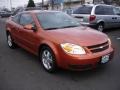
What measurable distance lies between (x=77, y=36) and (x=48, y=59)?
92 centimetres

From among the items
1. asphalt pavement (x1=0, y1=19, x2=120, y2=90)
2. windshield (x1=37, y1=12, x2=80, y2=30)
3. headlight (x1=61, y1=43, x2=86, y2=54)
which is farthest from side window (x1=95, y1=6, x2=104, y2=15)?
headlight (x1=61, y1=43, x2=86, y2=54)

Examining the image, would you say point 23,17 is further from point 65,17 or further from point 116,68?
point 116,68

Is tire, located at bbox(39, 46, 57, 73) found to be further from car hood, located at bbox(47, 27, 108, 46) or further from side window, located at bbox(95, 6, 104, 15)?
side window, located at bbox(95, 6, 104, 15)

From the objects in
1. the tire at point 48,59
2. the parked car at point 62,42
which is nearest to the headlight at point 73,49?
the parked car at point 62,42

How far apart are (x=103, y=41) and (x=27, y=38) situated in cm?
222

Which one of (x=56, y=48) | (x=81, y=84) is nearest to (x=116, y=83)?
(x=81, y=84)

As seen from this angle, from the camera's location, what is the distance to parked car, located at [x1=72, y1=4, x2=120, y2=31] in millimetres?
10891

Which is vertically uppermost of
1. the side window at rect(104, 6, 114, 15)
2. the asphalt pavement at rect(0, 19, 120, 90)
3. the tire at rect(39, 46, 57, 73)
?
the side window at rect(104, 6, 114, 15)

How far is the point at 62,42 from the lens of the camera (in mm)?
4797

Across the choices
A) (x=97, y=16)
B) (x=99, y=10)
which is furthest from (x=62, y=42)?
(x=99, y=10)

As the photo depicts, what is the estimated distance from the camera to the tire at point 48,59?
16.5 feet

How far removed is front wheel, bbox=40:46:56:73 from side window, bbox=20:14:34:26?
1.06 m

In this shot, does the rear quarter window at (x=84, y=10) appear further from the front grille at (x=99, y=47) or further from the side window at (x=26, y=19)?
the front grille at (x=99, y=47)

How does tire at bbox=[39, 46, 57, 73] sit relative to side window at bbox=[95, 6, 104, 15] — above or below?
below
